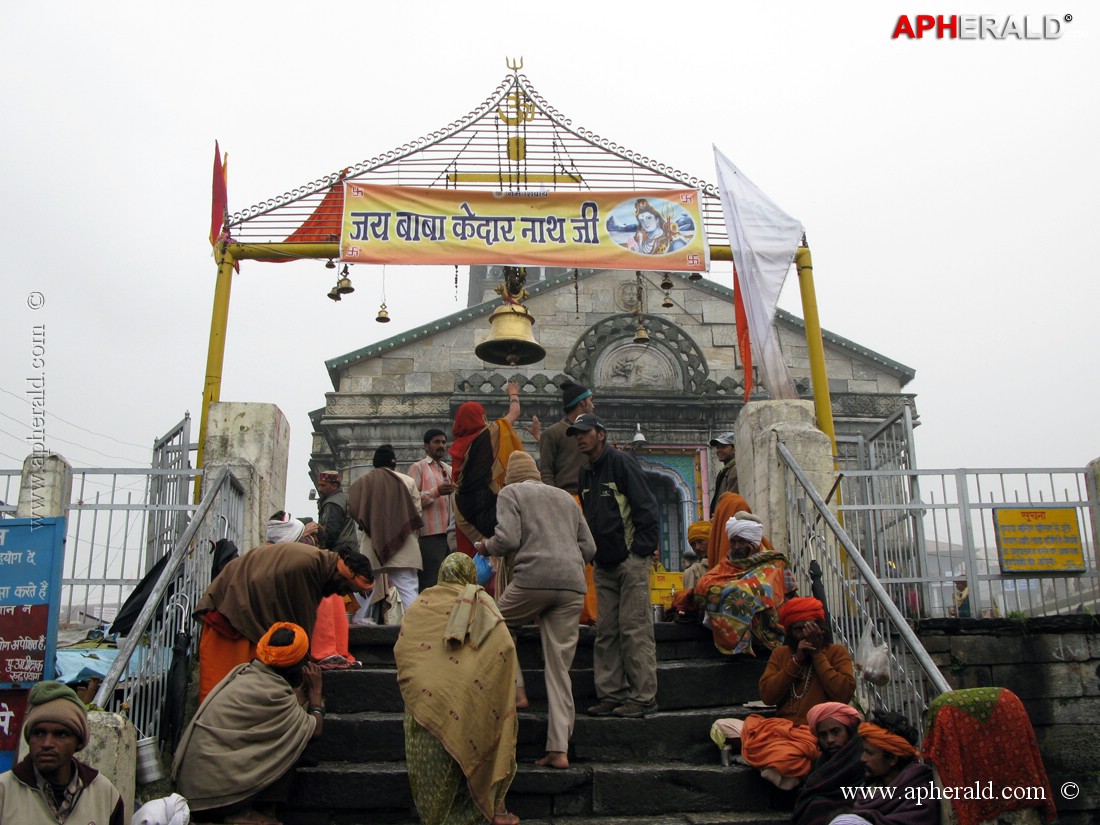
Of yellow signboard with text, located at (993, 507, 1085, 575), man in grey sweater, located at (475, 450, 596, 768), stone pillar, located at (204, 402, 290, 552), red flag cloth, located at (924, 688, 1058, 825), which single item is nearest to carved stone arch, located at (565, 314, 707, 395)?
stone pillar, located at (204, 402, 290, 552)

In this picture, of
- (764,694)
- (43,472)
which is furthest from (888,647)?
(43,472)

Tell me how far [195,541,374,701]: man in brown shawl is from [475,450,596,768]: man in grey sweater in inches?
39.3

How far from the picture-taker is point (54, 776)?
179 inches

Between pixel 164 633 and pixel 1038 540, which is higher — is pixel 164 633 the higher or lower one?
the lower one

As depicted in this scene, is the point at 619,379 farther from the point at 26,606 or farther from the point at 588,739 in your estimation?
the point at 26,606

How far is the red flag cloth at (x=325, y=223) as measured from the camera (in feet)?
31.8

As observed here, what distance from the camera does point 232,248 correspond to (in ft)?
30.8

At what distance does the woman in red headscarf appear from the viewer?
7.57 metres

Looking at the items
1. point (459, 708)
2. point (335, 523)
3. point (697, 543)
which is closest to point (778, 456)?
point (697, 543)

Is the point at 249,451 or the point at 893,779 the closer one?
the point at 893,779

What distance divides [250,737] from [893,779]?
10.5ft

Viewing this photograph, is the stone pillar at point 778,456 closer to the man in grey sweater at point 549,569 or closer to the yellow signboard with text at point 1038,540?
the yellow signboard with text at point 1038,540

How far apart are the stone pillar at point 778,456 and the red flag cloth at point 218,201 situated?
16.7 ft

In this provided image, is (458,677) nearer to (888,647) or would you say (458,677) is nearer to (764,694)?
(764,694)
